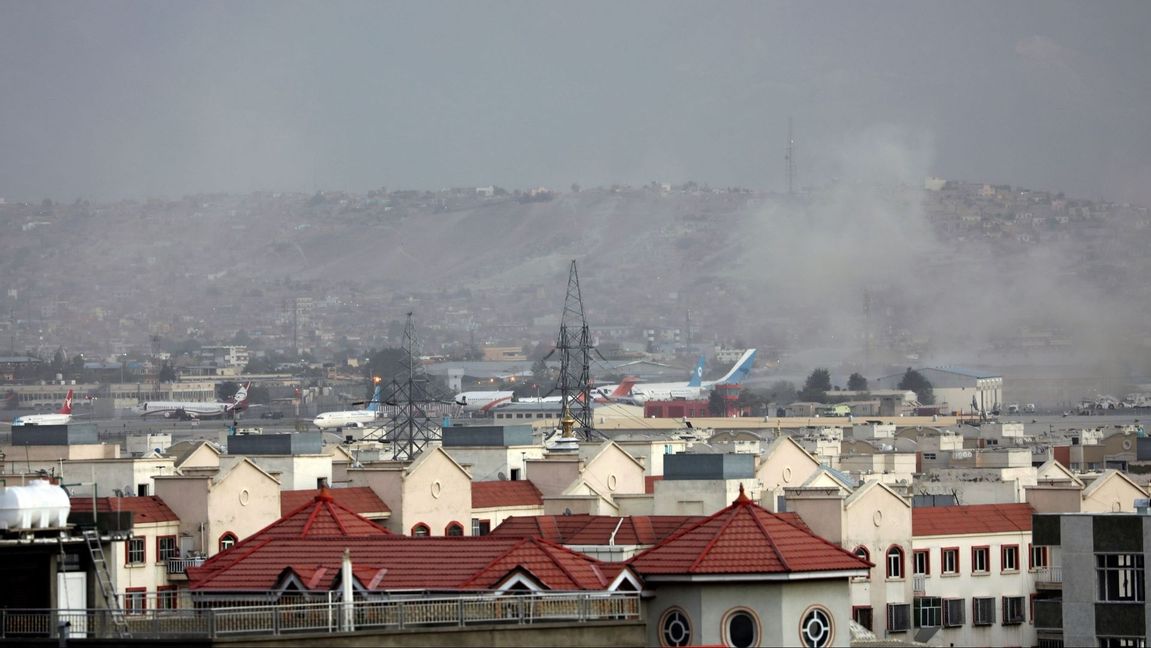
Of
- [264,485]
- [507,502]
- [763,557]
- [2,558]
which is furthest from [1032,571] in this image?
[2,558]

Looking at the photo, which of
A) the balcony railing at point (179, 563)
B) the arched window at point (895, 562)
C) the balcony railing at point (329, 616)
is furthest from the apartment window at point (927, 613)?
the balcony railing at point (329, 616)

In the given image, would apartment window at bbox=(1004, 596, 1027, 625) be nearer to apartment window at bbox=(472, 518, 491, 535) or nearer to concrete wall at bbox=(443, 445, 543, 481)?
apartment window at bbox=(472, 518, 491, 535)

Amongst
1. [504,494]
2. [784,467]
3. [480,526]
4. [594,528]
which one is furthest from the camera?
[784,467]

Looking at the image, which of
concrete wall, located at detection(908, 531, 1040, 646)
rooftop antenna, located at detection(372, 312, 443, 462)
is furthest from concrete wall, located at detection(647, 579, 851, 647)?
rooftop antenna, located at detection(372, 312, 443, 462)

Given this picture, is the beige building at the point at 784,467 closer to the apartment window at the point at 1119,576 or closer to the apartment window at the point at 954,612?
the apartment window at the point at 954,612

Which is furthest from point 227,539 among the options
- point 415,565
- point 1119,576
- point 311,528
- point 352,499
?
point 415,565

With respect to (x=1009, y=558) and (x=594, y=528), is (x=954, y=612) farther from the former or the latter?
(x=594, y=528)
